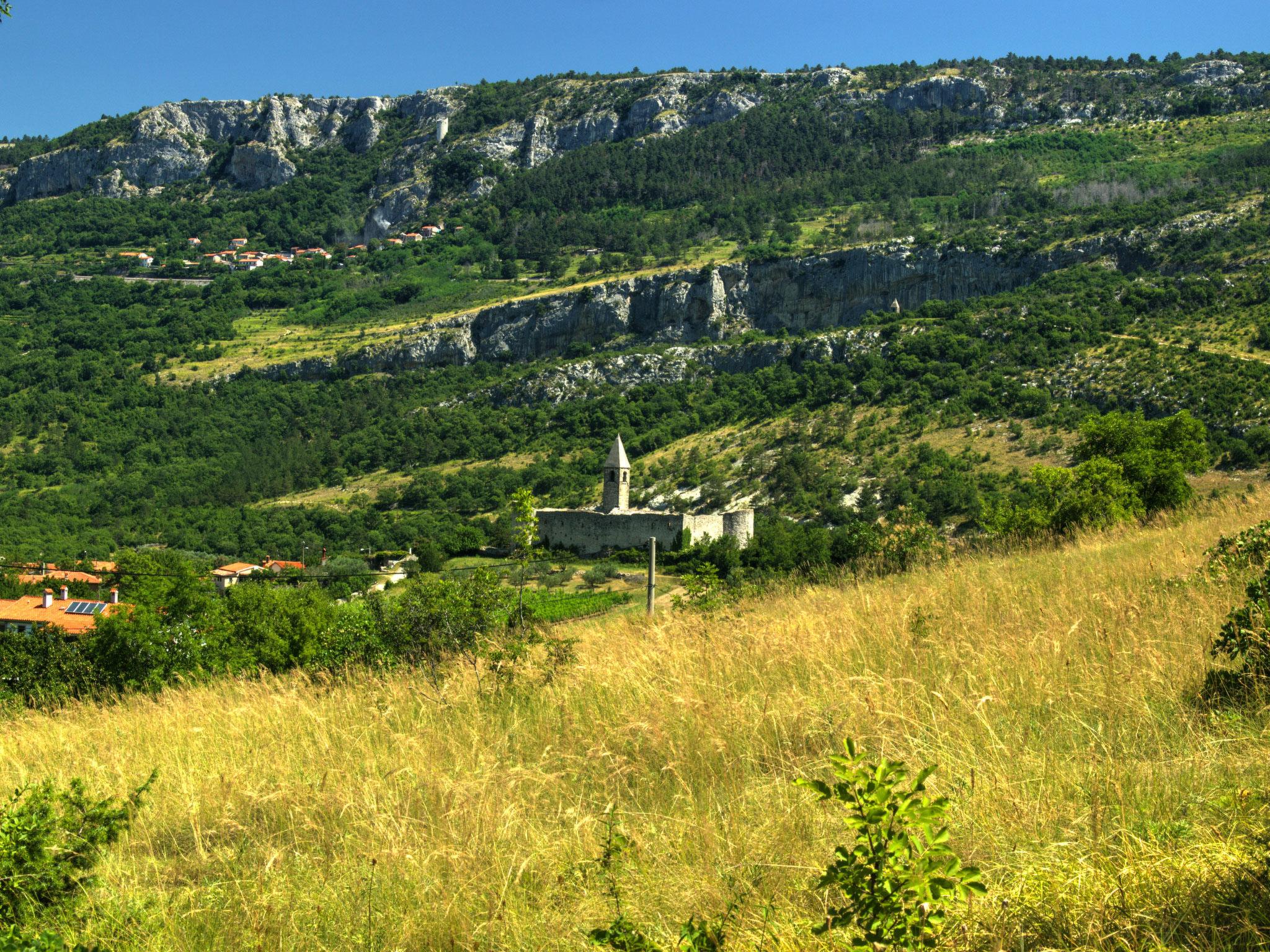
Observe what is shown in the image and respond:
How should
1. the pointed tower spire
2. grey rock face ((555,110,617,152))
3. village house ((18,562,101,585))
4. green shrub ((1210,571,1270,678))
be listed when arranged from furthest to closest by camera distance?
grey rock face ((555,110,617,152)), the pointed tower spire, village house ((18,562,101,585)), green shrub ((1210,571,1270,678))

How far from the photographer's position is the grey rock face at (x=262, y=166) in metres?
133

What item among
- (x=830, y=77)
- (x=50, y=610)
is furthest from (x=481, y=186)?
(x=50, y=610)

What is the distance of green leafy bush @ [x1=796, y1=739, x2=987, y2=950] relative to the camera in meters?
1.83

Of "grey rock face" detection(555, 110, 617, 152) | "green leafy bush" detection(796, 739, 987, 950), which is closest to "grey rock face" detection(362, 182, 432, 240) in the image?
"grey rock face" detection(555, 110, 617, 152)

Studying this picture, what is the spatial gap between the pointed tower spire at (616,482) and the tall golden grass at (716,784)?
38971 millimetres

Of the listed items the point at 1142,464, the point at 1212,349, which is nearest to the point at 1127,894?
the point at 1142,464

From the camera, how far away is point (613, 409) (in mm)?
63875

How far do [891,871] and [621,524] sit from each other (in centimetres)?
4090

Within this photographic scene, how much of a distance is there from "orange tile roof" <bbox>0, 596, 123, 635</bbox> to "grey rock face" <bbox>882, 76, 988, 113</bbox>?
333 feet

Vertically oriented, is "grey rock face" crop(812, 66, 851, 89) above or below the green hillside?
above

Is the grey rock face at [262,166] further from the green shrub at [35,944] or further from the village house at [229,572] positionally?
the green shrub at [35,944]

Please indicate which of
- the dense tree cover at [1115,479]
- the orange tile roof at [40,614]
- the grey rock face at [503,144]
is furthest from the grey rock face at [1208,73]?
the orange tile roof at [40,614]

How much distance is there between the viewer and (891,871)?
1.89 m

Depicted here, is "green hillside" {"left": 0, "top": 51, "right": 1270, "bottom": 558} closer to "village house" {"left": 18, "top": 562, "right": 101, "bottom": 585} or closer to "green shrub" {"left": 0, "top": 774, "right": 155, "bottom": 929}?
"village house" {"left": 18, "top": 562, "right": 101, "bottom": 585}
